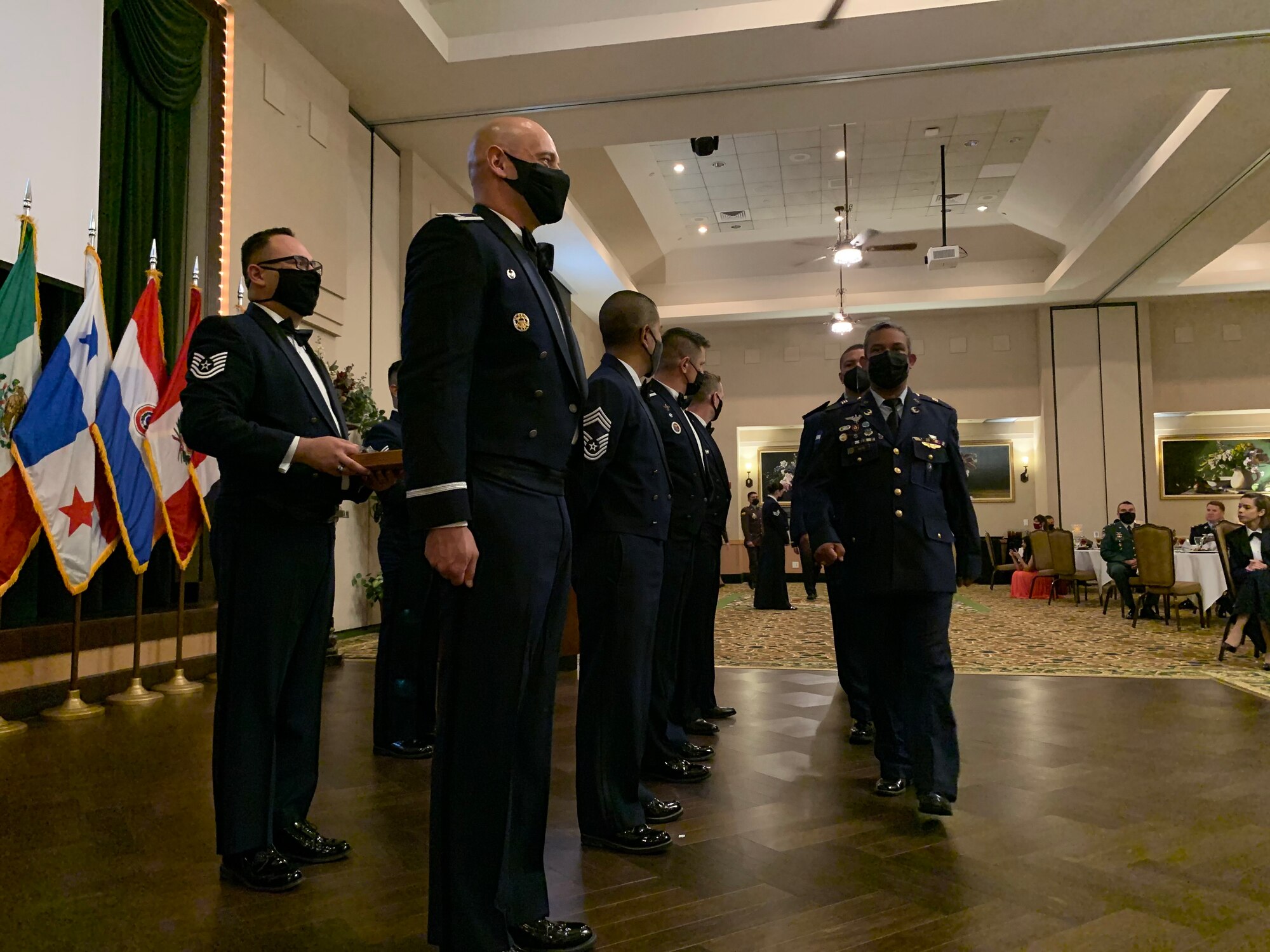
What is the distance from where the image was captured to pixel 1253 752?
3461mm

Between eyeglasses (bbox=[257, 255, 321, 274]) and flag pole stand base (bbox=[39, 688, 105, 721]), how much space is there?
9.44 feet

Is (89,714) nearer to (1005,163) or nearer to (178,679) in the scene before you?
(178,679)

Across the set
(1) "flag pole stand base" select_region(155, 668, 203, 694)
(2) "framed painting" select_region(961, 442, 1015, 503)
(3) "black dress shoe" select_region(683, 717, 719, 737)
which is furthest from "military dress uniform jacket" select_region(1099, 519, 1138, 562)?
(1) "flag pole stand base" select_region(155, 668, 203, 694)

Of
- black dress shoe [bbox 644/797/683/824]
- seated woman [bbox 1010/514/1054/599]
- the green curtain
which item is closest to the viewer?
black dress shoe [bbox 644/797/683/824]

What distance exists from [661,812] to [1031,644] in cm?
554

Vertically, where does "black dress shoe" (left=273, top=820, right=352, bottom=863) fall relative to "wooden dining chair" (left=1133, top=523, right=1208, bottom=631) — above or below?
below

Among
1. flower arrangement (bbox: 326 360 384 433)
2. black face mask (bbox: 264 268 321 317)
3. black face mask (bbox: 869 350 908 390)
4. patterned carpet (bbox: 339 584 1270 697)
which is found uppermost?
flower arrangement (bbox: 326 360 384 433)

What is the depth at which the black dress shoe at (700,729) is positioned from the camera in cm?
380

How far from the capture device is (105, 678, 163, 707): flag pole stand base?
4.43m

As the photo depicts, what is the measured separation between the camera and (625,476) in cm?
250

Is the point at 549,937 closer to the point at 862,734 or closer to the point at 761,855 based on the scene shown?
the point at 761,855

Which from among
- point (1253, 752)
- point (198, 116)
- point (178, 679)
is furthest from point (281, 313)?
point (198, 116)

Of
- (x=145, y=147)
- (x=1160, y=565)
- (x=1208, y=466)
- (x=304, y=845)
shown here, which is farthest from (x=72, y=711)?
(x=1208, y=466)

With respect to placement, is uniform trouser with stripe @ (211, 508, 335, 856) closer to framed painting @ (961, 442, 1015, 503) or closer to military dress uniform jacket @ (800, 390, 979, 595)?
military dress uniform jacket @ (800, 390, 979, 595)
